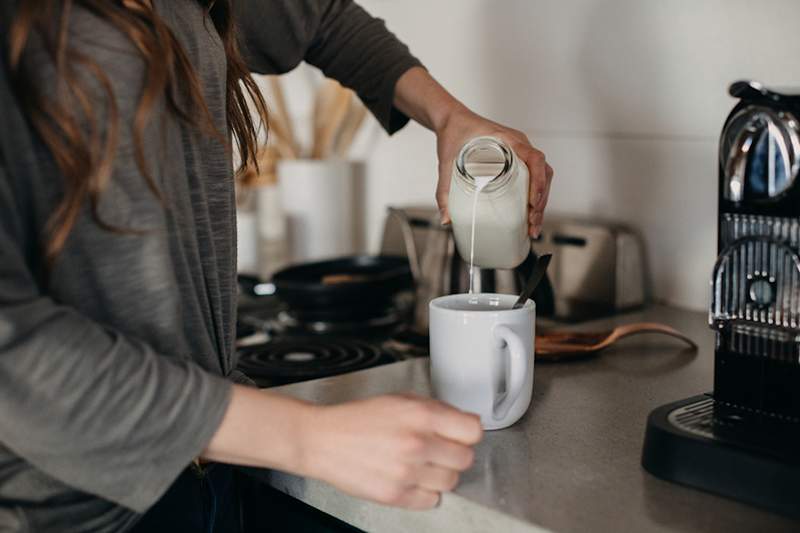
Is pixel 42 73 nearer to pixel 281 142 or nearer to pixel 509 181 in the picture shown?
pixel 509 181

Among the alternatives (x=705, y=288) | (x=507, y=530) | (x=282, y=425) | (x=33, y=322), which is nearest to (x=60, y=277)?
(x=33, y=322)

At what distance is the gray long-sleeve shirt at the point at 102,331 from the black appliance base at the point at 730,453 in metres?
0.36

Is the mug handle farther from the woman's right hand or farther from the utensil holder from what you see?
the utensil holder

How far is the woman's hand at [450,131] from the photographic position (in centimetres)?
105

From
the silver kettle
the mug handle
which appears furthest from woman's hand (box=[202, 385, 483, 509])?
the silver kettle

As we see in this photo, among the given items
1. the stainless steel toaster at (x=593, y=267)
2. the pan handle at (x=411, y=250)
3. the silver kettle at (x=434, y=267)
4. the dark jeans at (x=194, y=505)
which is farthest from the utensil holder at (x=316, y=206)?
the dark jeans at (x=194, y=505)

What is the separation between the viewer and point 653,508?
762 mm

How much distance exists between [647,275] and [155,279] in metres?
1.01

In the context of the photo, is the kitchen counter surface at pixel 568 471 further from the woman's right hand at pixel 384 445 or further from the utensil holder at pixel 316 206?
the utensil holder at pixel 316 206

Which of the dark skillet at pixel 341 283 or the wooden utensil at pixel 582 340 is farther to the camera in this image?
the dark skillet at pixel 341 283

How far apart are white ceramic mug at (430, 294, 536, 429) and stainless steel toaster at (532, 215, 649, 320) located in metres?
0.62

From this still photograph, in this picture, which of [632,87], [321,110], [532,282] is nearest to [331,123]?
[321,110]

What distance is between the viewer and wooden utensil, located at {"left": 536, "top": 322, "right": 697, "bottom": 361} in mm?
1193

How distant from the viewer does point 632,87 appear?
154cm
